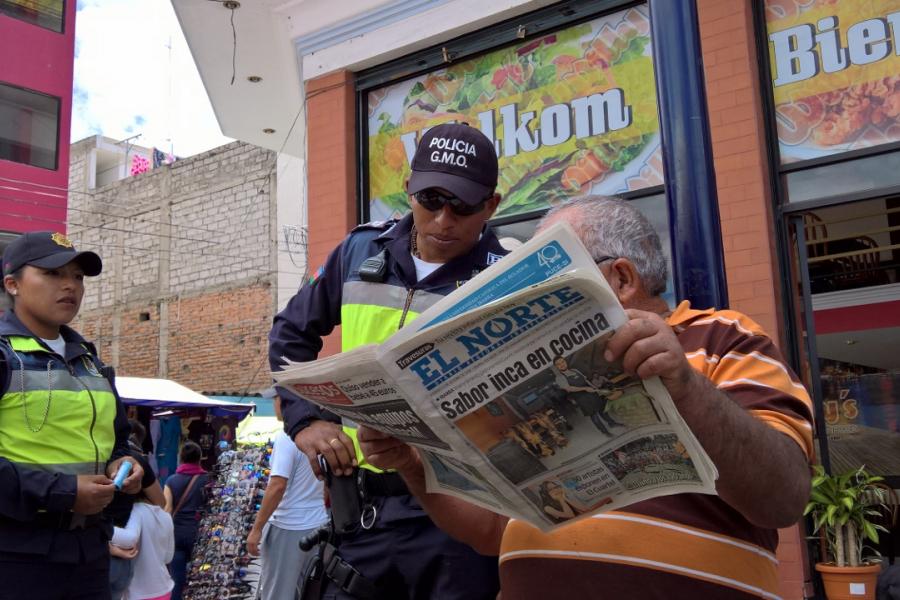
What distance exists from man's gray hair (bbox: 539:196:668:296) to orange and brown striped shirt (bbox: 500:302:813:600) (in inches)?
6.3

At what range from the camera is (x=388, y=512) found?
219cm

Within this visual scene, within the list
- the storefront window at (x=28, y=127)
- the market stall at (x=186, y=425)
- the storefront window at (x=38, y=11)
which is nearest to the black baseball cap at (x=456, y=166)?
the market stall at (x=186, y=425)

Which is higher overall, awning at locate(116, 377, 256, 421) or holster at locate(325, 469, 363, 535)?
awning at locate(116, 377, 256, 421)

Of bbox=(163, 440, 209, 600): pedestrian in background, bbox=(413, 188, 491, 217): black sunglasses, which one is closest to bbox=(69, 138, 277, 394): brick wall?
bbox=(163, 440, 209, 600): pedestrian in background

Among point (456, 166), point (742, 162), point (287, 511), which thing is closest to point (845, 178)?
point (742, 162)

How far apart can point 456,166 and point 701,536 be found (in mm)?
1166

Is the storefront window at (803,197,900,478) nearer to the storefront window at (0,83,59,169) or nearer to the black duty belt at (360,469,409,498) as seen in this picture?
the black duty belt at (360,469,409,498)

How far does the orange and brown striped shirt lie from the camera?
1.47 metres

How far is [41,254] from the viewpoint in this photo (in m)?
3.04

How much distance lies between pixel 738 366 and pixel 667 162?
0.67 meters

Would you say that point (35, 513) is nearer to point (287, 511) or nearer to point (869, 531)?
point (287, 511)

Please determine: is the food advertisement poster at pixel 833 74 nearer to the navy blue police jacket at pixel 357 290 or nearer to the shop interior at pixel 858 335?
the shop interior at pixel 858 335

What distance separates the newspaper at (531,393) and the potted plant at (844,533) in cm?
380

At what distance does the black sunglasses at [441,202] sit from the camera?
219 cm
